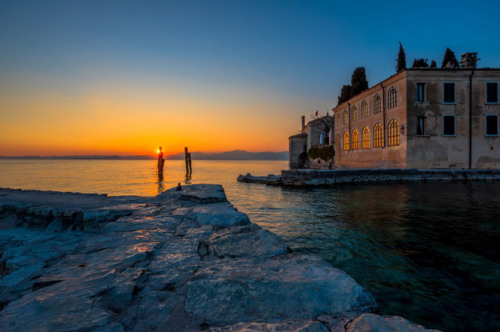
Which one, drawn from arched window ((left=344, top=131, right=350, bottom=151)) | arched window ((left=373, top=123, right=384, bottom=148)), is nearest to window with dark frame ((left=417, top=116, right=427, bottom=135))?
arched window ((left=373, top=123, right=384, bottom=148))

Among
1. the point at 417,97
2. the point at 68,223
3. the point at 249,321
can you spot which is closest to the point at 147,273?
the point at 249,321

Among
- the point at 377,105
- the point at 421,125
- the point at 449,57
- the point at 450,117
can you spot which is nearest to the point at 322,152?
the point at 377,105

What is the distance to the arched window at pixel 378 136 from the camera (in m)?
22.5

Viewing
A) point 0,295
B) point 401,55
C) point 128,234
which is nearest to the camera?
point 0,295

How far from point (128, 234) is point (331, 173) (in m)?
16.6

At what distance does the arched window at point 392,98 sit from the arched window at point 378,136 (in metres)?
2.05

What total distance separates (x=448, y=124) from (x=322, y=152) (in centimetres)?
1639

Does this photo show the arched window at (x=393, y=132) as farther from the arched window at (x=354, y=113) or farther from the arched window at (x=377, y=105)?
the arched window at (x=354, y=113)

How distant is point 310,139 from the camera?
1602 inches

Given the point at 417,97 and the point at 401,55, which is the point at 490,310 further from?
the point at 401,55

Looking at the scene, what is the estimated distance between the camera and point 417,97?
19484 millimetres

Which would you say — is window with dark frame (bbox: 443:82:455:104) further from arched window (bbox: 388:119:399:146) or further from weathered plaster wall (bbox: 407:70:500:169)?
arched window (bbox: 388:119:399:146)

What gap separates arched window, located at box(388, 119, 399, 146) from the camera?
20469 mm

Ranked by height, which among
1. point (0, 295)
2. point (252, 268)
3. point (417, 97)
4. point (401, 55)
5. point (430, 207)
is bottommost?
point (430, 207)
